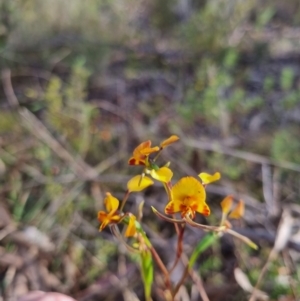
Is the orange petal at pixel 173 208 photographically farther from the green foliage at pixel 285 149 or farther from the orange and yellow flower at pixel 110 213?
→ the green foliage at pixel 285 149

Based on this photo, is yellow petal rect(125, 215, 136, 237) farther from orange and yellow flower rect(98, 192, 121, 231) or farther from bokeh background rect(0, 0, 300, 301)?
bokeh background rect(0, 0, 300, 301)

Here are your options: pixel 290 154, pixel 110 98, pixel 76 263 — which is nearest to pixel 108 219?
pixel 76 263

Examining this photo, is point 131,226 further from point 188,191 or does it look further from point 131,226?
point 188,191

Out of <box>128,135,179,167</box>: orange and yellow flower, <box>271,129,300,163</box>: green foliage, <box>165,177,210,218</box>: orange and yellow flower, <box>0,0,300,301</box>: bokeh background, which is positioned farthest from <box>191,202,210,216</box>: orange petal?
<box>271,129,300,163</box>: green foliage

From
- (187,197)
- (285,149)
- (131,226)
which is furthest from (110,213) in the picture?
(285,149)

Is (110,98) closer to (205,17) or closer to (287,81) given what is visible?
(205,17)

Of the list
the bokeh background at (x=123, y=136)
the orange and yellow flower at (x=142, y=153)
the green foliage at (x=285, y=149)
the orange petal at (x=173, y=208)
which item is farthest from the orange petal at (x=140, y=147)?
the green foliage at (x=285, y=149)

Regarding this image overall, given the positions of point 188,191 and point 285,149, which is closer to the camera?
point 188,191
